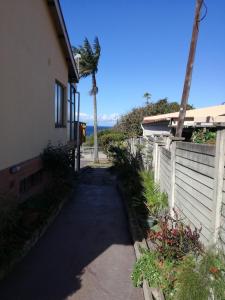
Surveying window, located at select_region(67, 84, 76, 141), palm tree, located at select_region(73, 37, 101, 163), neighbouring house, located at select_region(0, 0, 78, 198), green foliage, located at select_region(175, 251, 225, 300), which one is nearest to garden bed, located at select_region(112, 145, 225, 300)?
green foliage, located at select_region(175, 251, 225, 300)

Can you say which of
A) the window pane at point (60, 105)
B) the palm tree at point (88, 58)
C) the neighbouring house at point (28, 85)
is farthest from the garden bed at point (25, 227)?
the palm tree at point (88, 58)

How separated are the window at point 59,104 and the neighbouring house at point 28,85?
38mm

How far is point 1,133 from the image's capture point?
791 cm

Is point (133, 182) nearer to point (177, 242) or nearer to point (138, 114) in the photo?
point (177, 242)

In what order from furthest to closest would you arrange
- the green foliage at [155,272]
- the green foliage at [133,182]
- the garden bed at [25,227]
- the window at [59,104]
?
1. the window at [59,104]
2. the green foliage at [133,182]
3. the garden bed at [25,227]
4. the green foliage at [155,272]

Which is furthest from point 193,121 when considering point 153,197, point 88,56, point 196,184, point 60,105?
point 88,56

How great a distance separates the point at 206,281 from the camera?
439cm

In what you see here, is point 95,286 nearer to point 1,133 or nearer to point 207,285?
point 207,285

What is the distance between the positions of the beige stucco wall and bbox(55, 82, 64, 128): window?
114 cm

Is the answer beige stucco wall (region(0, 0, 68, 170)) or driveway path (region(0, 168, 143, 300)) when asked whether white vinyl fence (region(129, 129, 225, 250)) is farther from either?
beige stucco wall (region(0, 0, 68, 170))

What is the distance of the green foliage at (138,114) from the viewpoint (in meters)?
42.7

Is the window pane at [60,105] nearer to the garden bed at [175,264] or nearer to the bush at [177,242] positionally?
the garden bed at [175,264]

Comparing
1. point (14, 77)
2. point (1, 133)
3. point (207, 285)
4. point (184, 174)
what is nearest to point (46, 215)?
point (1, 133)

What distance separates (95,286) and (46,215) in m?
3.74
